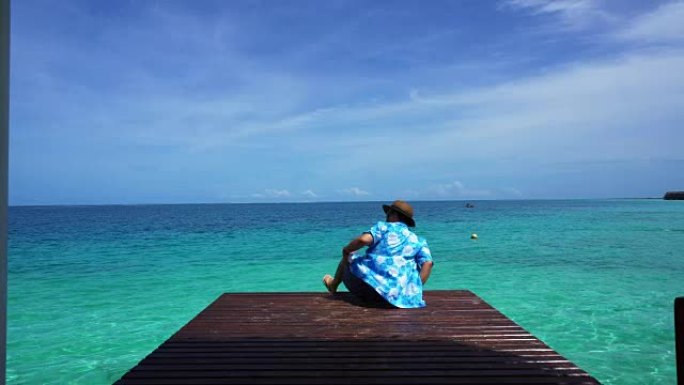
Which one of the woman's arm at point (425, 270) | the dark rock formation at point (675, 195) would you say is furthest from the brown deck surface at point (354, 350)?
the dark rock formation at point (675, 195)

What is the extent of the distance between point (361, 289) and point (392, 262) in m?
0.54

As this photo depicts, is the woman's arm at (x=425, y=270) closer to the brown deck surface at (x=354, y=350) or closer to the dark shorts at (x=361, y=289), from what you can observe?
the brown deck surface at (x=354, y=350)

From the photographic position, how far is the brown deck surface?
3203 mm

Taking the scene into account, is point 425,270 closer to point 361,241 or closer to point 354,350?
point 361,241

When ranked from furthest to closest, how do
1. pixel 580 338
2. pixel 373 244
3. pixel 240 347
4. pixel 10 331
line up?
1. pixel 10 331
2. pixel 580 338
3. pixel 373 244
4. pixel 240 347

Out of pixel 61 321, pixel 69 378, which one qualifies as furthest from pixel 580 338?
pixel 61 321

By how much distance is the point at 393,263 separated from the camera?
520 cm

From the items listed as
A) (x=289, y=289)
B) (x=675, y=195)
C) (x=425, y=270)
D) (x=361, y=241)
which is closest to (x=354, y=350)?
(x=361, y=241)

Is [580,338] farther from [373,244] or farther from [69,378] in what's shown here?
[69,378]

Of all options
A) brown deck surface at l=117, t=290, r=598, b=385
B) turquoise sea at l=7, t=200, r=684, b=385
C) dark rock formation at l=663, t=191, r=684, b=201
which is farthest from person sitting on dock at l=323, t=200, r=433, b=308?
dark rock formation at l=663, t=191, r=684, b=201

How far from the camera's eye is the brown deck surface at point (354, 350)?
3.20 meters

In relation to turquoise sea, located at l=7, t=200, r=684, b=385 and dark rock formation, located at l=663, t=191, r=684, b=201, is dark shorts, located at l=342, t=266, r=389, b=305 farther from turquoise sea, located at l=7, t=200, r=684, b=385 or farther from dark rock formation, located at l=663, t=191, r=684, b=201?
dark rock formation, located at l=663, t=191, r=684, b=201

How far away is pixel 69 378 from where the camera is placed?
20.0 ft

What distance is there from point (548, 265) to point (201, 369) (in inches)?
579
